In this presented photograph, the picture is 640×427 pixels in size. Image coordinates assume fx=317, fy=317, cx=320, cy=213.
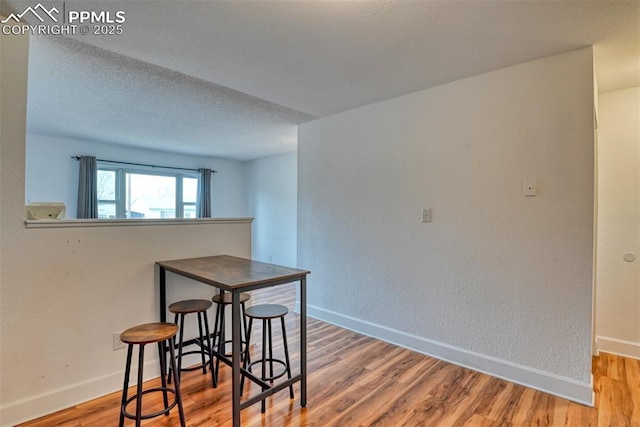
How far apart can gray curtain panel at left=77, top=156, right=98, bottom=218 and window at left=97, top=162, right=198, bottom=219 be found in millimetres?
222

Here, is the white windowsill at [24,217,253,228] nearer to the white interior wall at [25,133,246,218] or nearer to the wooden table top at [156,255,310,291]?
the wooden table top at [156,255,310,291]

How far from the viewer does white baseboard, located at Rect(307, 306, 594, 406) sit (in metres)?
2.12

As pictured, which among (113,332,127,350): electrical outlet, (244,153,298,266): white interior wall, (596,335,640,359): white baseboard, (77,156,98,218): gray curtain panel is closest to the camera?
(113,332,127,350): electrical outlet

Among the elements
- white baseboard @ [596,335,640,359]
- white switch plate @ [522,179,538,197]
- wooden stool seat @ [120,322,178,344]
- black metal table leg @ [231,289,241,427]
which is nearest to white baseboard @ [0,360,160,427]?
wooden stool seat @ [120,322,178,344]

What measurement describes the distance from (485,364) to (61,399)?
296cm

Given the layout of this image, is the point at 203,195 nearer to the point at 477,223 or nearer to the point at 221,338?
the point at 221,338

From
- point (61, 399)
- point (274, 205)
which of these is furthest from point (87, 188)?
point (61, 399)

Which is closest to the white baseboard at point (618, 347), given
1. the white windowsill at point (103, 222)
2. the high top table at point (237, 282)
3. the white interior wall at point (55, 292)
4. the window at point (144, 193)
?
the high top table at point (237, 282)

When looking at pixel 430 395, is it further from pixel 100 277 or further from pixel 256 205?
pixel 256 205

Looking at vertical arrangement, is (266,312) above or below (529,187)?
below

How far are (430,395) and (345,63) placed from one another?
247 cm

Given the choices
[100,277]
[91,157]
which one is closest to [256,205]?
[91,157]

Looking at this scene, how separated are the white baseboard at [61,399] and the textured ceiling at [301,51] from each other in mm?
2267

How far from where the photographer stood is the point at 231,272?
1994 mm
